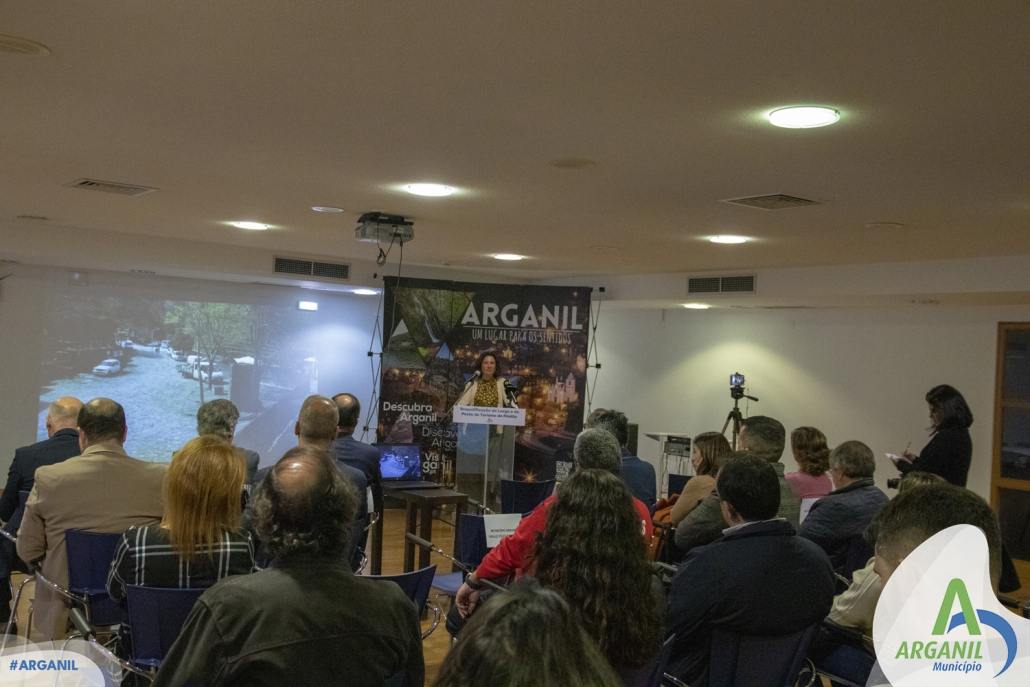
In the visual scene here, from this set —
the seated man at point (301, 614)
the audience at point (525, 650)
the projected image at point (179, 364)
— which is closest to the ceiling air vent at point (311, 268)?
the projected image at point (179, 364)

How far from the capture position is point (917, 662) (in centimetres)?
183

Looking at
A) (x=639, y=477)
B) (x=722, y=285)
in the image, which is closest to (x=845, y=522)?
(x=639, y=477)

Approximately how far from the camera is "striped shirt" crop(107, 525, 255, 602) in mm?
2676

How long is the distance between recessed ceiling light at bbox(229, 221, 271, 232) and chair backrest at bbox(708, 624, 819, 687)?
4917mm

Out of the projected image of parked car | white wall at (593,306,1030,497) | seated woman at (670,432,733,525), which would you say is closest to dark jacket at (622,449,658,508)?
seated woman at (670,432,733,525)

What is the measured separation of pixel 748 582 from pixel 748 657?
0.28 metres

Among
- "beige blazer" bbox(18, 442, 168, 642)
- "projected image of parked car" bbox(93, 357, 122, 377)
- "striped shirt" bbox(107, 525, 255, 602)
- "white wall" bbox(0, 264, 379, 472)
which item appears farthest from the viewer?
"projected image of parked car" bbox(93, 357, 122, 377)

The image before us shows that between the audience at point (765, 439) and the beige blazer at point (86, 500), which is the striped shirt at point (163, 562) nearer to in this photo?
the beige blazer at point (86, 500)

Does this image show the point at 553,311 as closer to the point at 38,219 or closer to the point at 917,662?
the point at 38,219

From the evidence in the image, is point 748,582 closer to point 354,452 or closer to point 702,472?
point 702,472

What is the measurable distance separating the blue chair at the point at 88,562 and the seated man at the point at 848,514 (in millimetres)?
2960

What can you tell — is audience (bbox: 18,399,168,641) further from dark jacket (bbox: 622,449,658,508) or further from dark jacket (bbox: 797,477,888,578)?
dark jacket (bbox: 797,477,888,578)

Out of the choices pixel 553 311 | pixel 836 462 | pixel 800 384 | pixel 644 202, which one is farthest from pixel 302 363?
pixel 836 462

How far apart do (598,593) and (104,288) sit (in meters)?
8.45
